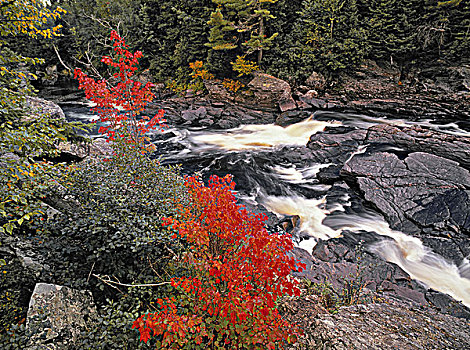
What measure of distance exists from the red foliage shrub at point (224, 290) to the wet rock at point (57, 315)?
0.75m

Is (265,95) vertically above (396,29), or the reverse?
(396,29)

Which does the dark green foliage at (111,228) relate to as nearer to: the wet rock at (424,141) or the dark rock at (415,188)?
the dark rock at (415,188)

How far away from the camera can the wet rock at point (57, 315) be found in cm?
254

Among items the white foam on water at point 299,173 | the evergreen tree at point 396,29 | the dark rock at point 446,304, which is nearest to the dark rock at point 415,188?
the white foam on water at point 299,173

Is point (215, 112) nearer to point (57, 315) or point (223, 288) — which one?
point (223, 288)

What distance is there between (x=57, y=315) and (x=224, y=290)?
1.75 metres

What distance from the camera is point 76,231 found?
3273mm

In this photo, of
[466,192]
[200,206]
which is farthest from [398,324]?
[466,192]

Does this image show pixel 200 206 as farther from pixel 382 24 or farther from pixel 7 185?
pixel 382 24

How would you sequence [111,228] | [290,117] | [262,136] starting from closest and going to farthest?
[111,228] < [262,136] < [290,117]

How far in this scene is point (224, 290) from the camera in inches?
120

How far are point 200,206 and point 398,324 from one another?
2.98 metres

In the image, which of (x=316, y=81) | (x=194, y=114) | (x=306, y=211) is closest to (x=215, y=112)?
(x=194, y=114)

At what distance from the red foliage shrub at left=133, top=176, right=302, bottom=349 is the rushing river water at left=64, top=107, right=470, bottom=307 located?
11.5 feet
